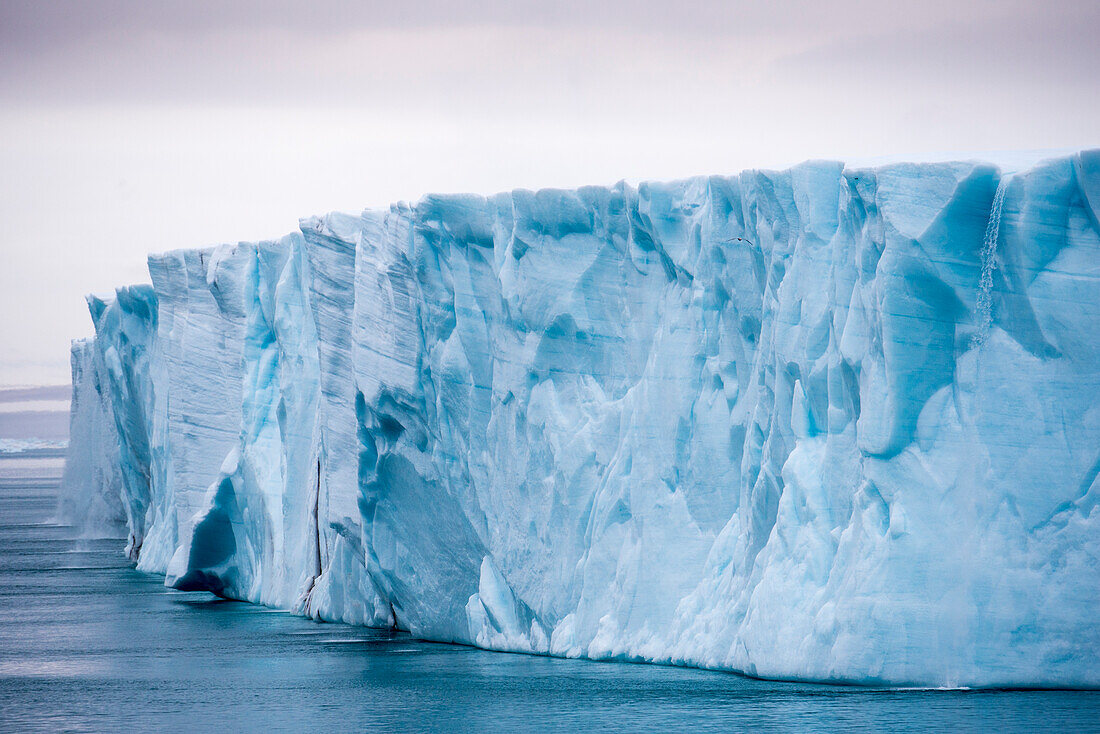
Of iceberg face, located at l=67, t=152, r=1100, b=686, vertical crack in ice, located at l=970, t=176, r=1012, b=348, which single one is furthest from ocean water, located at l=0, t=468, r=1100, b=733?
vertical crack in ice, located at l=970, t=176, r=1012, b=348

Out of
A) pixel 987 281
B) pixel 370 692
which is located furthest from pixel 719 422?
pixel 370 692

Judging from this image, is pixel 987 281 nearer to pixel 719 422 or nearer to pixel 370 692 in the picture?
pixel 719 422

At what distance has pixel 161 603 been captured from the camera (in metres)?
24.5

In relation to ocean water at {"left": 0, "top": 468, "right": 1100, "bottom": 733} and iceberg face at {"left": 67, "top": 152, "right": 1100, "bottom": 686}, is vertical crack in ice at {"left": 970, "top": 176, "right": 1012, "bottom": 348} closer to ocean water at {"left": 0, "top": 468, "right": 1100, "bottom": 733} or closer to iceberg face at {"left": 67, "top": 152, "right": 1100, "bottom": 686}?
iceberg face at {"left": 67, "top": 152, "right": 1100, "bottom": 686}

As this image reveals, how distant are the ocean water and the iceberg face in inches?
17.7

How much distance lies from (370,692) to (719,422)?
4062mm

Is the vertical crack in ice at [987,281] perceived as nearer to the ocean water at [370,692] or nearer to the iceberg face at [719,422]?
the iceberg face at [719,422]

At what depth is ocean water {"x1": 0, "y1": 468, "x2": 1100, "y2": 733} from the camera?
1224cm

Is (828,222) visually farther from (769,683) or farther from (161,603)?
(161,603)

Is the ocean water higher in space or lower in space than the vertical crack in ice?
lower

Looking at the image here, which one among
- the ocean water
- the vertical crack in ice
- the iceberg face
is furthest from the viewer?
the vertical crack in ice

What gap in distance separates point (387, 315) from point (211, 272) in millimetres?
6620

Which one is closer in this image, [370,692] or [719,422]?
[370,692]

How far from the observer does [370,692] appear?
49.5 ft
